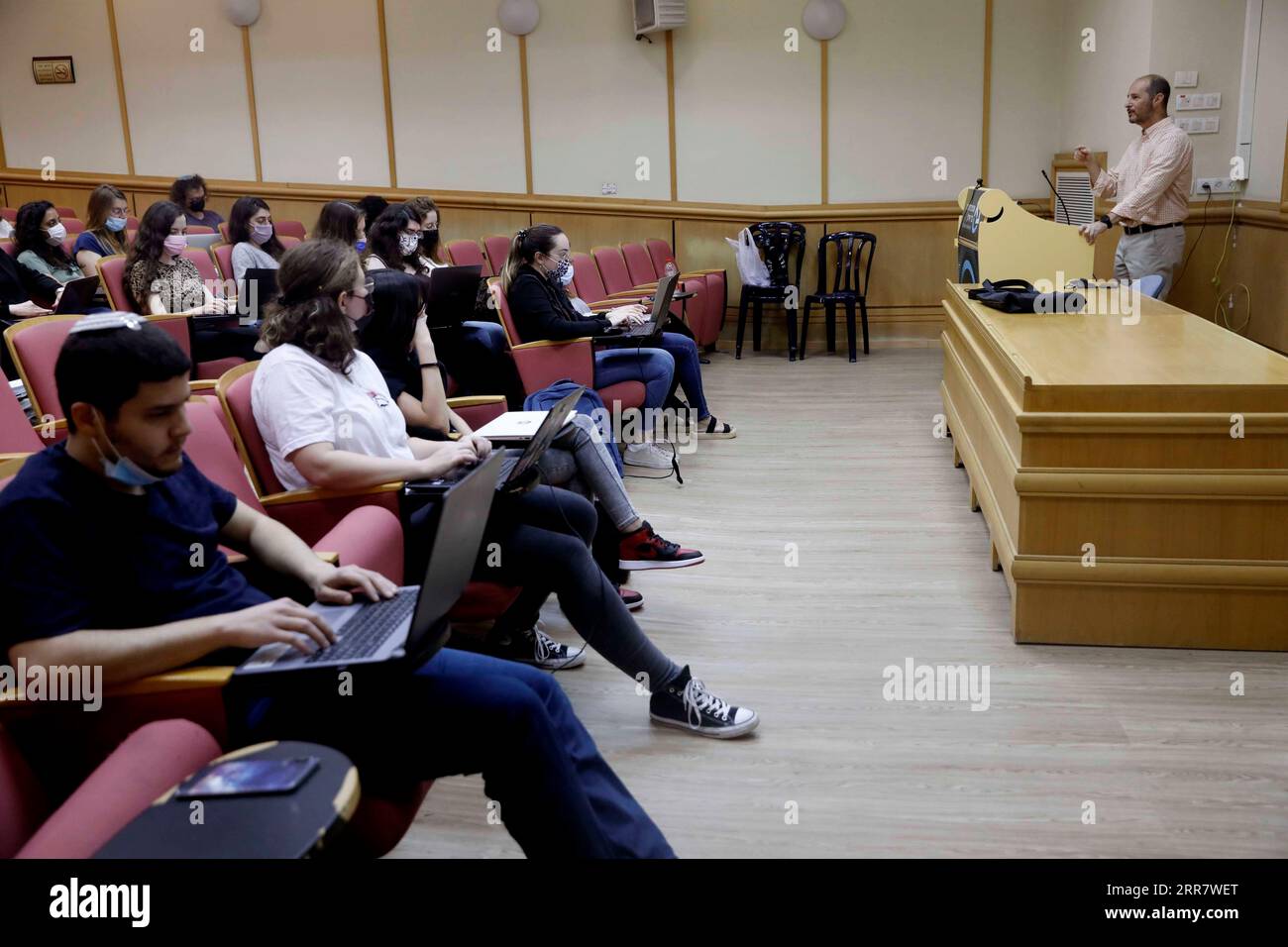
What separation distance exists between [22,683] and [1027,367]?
2.48 meters

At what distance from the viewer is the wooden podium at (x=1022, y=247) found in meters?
4.87

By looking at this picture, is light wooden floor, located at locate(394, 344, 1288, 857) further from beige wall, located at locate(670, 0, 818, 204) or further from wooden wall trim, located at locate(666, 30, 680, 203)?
wooden wall trim, located at locate(666, 30, 680, 203)

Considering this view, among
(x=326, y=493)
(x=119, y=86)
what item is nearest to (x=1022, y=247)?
(x=326, y=493)

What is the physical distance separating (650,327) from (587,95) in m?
4.15

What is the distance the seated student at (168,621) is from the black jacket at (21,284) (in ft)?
13.3

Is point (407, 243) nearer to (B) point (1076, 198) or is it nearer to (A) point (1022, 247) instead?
(A) point (1022, 247)

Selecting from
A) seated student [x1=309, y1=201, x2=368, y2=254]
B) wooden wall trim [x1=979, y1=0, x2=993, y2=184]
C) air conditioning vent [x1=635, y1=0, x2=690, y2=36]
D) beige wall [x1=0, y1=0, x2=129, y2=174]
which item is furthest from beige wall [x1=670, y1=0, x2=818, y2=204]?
beige wall [x1=0, y1=0, x2=129, y2=174]

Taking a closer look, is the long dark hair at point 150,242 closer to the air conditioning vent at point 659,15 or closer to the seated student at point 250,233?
the seated student at point 250,233

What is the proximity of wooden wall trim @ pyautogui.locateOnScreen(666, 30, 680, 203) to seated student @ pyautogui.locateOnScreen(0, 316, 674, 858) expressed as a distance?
687 cm

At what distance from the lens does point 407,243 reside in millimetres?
4754

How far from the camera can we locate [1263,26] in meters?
5.79

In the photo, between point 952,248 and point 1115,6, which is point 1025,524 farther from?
point 952,248

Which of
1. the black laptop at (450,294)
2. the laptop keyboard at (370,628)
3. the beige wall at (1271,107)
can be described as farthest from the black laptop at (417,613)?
the beige wall at (1271,107)
